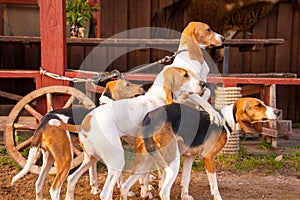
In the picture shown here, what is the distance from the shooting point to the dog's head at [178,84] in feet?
10.3

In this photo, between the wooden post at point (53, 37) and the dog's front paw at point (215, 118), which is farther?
the wooden post at point (53, 37)

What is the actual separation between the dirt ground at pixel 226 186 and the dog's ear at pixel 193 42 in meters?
1.34

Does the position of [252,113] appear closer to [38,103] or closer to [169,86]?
[169,86]

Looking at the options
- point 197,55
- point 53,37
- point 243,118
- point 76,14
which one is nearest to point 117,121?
point 197,55

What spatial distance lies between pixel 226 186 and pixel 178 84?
1.45 meters

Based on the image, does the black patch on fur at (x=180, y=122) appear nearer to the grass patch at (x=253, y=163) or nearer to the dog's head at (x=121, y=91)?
the dog's head at (x=121, y=91)

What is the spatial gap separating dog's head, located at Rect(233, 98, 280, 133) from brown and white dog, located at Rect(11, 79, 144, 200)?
0.88 metres

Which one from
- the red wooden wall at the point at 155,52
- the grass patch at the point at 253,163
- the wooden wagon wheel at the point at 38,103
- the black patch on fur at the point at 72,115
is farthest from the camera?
the red wooden wall at the point at 155,52

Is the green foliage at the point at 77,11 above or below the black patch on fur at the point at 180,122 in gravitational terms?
above

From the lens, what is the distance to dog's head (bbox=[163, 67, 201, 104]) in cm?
314

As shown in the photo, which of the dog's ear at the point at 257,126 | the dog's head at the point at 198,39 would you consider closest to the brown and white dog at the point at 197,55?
the dog's head at the point at 198,39

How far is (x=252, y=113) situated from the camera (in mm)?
3232

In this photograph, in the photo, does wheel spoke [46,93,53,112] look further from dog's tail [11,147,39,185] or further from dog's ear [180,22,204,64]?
dog's ear [180,22,204,64]

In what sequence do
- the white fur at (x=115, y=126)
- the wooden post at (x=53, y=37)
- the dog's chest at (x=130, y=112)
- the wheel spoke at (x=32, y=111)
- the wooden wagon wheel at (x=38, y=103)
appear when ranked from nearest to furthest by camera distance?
the white fur at (x=115, y=126) < the dog's chest at (x=130, y=112) < the wooden wagon wheel at (x=38, y=103) < the wheel spoke at (x=32, y=111) < the wooden post at (x=53, y=37)
